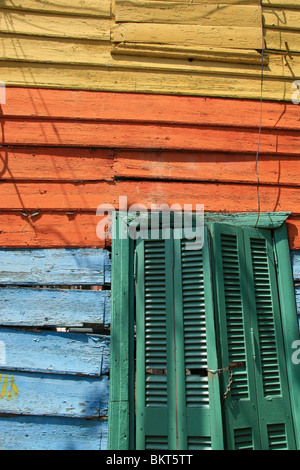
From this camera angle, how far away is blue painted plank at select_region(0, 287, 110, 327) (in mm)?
2611

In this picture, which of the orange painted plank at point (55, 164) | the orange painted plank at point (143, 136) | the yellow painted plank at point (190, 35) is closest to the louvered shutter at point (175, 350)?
the orange painted plank at point (55, 164)

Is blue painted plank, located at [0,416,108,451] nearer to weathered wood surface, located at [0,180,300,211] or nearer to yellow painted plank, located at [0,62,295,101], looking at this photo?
weathered wood surface, located at [0,180,300,211]

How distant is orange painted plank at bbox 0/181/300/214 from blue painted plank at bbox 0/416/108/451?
152cm

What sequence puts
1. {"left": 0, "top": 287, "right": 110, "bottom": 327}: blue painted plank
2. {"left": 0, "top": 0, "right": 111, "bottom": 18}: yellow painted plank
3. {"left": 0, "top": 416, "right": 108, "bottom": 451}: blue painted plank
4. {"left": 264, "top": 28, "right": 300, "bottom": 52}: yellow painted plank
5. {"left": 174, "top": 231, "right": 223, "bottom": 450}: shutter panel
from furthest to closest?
{"left": 264, "top": 28, "right": 300, "bottom": 52}: yellow painted plank
{"left": 0, "top": 0, "right": 111, "bottom": 18}: yellow painted plank
{"left": 0, "top": 287, "right": 110, "bottom": 327}: blue painted plank
{"left": 0, "top": 416, "right": 108, "bottom": 451}: blue painted plank
{"left": 174, "top": 231, "right": 223, "bottom": 450}: shutter panel

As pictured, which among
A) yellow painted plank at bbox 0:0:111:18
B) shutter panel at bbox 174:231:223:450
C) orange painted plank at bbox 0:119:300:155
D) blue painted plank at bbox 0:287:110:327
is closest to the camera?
shutter panel at bbox 174:231:223:450

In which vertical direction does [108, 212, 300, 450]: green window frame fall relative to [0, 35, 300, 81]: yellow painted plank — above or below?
below

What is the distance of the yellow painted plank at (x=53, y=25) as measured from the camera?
9.73ft

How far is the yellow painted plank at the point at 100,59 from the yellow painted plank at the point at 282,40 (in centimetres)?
20

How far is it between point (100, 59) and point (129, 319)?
2114 mm

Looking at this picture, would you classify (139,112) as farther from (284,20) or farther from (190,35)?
(284,20)

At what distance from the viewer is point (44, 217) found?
2.79 m

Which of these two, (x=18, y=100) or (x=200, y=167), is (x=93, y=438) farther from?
(x=18, y=100)

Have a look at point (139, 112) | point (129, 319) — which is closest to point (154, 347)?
point (129, 319)

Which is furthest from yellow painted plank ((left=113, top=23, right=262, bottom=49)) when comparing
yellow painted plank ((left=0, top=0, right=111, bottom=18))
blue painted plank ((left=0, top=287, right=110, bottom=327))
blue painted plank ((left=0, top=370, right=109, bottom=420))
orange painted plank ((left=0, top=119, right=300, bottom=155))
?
blue painted plank ((left=0, top=370, right=109, bottom=420))
